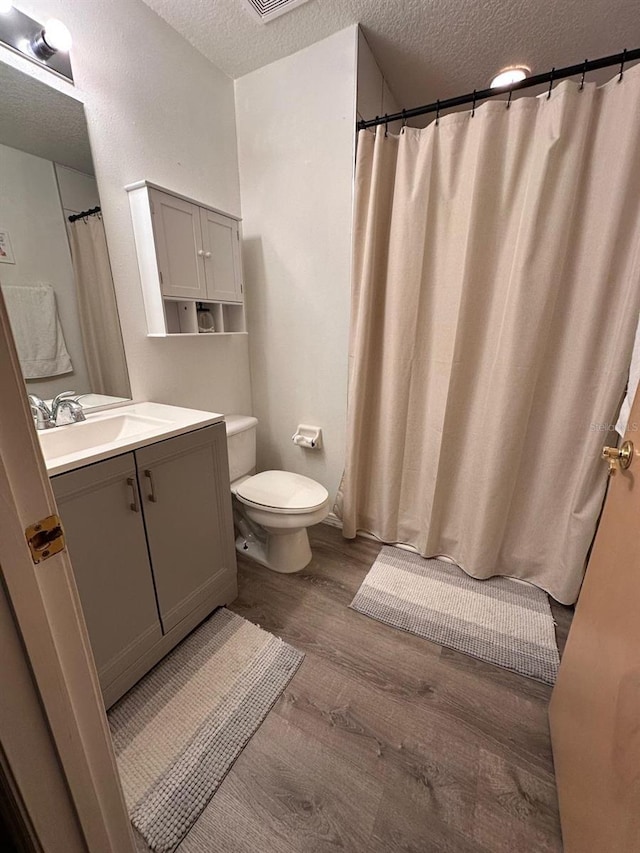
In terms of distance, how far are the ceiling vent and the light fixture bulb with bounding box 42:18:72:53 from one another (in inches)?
27.1

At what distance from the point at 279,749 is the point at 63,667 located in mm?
891

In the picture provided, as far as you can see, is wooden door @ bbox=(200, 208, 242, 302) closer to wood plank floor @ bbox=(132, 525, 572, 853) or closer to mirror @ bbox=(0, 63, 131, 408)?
mirror @ bbox=(0, 63, 131, 408)

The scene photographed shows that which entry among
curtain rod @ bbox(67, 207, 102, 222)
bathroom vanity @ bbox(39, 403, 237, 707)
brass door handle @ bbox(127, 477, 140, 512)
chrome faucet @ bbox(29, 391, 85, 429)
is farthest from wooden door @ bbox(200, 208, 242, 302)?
brass door handle @ bbox(127, 477, 140, 512)

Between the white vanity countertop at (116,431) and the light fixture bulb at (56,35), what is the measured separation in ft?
4.10

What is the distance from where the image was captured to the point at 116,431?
4.62ft

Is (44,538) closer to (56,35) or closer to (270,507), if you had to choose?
(270,507)

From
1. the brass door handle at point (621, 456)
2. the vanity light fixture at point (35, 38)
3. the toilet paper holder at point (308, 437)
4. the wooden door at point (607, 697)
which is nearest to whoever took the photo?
the wooden door at point (607, 697)

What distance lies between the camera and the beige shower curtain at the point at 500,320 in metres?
1.24

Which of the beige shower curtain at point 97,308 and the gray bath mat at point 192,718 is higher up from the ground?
the beige shower curtain at point 97,308

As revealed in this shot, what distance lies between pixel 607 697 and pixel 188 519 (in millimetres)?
1265

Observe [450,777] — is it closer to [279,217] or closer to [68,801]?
[68,801]

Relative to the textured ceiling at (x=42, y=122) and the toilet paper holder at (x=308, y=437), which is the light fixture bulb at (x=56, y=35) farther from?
the toilet paper holder at (x=308, y=437)

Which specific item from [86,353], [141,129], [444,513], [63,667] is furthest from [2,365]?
[444,513]

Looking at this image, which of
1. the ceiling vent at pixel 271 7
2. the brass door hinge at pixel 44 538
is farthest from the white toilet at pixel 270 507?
the ceiling vent at pixel 271 7
